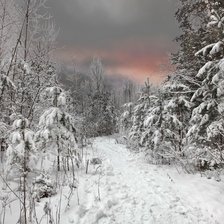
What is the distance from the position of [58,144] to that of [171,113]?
5.05 meters

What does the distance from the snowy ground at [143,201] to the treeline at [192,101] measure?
4.19ft

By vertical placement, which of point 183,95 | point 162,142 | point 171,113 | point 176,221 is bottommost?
point 176,221

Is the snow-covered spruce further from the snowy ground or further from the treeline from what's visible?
the treeline

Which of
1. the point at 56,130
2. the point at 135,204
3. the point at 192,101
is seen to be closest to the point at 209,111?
the point at 192,101

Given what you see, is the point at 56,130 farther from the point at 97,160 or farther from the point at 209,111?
the point at 209,111

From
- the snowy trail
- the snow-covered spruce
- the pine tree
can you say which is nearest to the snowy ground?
the snowy trail

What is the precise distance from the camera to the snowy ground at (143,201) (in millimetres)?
5531

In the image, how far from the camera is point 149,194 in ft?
23.4

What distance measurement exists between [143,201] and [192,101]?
20.3 ft

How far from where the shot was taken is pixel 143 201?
6.53m

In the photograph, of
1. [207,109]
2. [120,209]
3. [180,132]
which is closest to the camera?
[120,209]

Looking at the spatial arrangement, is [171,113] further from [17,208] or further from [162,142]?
[17,208]

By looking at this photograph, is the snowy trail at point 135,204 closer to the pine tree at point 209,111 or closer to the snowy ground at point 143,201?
A: the snowy ground at point 143,201

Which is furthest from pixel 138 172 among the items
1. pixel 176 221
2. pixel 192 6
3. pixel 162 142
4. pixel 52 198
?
pixel 192 6
